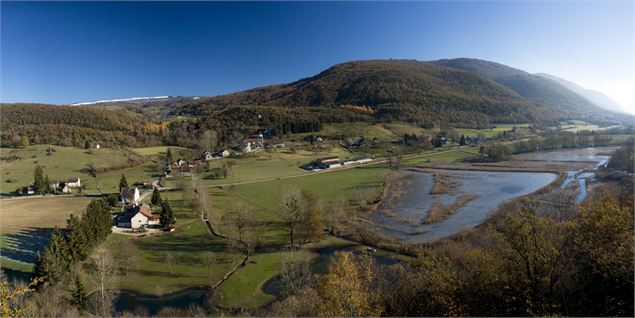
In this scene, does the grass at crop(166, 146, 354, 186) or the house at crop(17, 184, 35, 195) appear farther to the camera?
the grass at crop(166, 146, 354, 186)

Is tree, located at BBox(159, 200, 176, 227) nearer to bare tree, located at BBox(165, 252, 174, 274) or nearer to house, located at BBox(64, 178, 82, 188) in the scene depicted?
bare tree, located at BBox(165, 252, 174, 274)

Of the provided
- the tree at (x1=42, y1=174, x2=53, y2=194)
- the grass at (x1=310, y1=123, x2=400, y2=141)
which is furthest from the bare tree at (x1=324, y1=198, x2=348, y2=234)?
the grass at (x1=310, y1=123, x2=400, y2=141)

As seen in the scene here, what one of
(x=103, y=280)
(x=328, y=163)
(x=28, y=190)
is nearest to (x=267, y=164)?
(x=328, y=163)

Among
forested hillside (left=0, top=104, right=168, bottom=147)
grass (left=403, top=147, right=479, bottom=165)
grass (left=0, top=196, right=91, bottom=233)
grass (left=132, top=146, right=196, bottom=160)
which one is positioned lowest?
grass (left=0, top=196, right=91, bottom=233)

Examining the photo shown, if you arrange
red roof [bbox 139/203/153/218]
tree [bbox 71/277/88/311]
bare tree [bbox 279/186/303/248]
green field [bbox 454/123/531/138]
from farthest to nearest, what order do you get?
green field [bbox 454/123/531/138], red roof [bbox 139/203/153/218], bare tree [bbox 279/186/303/248], tree [bbox 71/277/88/311]

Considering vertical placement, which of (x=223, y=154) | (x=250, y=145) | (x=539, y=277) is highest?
(x=250, y=145)

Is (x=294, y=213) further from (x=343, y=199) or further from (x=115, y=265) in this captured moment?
(x=115, y=265)

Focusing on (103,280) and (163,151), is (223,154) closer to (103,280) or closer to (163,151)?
(163,151)
